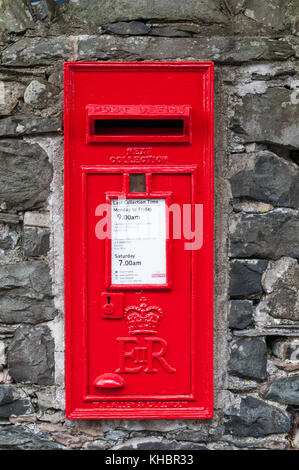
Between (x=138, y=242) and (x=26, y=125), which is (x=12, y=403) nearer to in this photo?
(x=138, y=242)

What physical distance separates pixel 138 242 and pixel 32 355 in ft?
2.19

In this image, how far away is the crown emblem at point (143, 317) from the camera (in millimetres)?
1576

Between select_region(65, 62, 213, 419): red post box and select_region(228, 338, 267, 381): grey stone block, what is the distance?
0.14m

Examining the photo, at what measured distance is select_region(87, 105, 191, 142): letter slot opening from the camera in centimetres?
147

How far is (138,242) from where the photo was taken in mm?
1562

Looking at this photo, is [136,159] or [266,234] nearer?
[136,159]

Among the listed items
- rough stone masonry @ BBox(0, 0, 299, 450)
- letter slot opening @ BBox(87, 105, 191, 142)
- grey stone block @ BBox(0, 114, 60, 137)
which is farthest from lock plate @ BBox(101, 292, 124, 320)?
grey stone block @ BBox(0, 114, 60, 137)

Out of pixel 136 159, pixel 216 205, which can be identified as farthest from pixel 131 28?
pixel 216 205

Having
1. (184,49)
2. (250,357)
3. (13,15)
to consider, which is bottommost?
(250,357)

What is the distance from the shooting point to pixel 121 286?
61.6 inches

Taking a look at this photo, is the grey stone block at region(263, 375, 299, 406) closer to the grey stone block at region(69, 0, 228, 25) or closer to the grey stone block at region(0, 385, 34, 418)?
the grey stone block at region(0, 385, 34, 418)

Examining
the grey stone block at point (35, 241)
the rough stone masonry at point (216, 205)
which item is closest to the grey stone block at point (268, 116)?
the rough stone masonry at point (216, 205)
